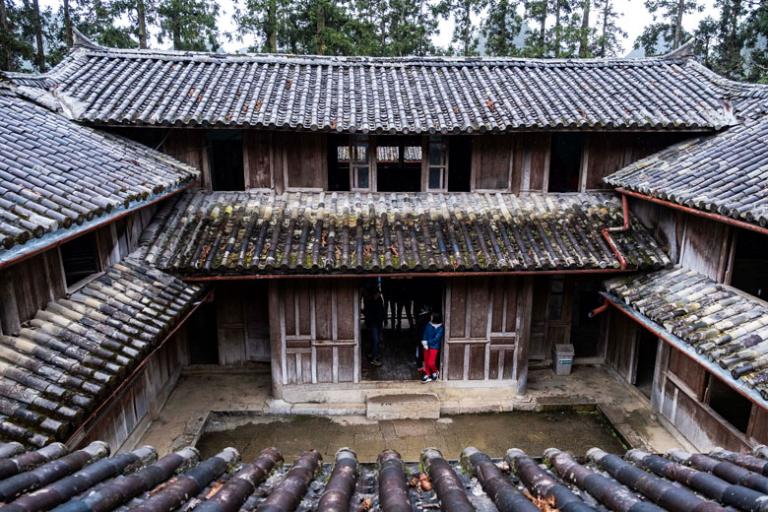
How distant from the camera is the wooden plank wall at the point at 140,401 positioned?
8352mm

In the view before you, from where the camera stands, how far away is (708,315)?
28.5ft

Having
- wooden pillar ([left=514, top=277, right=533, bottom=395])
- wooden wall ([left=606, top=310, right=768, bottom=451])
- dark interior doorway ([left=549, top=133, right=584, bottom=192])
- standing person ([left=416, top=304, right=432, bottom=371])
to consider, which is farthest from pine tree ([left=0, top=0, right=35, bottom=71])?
wooden wall ([left=606, top=310, right=768, bottom=451])

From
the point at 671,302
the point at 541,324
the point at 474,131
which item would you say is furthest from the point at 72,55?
the point at 671,302

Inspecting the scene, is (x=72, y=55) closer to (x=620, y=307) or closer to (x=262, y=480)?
(x=262, y=480)

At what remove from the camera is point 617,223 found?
38.3 feet

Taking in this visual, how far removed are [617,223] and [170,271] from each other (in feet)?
33.5

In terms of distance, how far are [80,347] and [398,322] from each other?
33.8 feet

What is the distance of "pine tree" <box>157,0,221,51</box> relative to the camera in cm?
2627

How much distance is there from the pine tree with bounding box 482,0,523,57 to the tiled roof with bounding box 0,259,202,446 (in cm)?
2647

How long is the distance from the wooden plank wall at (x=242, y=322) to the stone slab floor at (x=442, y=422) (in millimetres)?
594

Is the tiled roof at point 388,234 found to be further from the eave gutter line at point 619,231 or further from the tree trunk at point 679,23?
the tree trunk at point 679,23

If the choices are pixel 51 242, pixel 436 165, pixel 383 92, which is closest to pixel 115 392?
pixel 51 242

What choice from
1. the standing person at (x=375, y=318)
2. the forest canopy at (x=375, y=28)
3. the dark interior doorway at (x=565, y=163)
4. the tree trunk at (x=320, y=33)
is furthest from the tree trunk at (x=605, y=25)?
the standing person at (x=375, y=318)

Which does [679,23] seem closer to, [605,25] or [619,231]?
[605,25]
